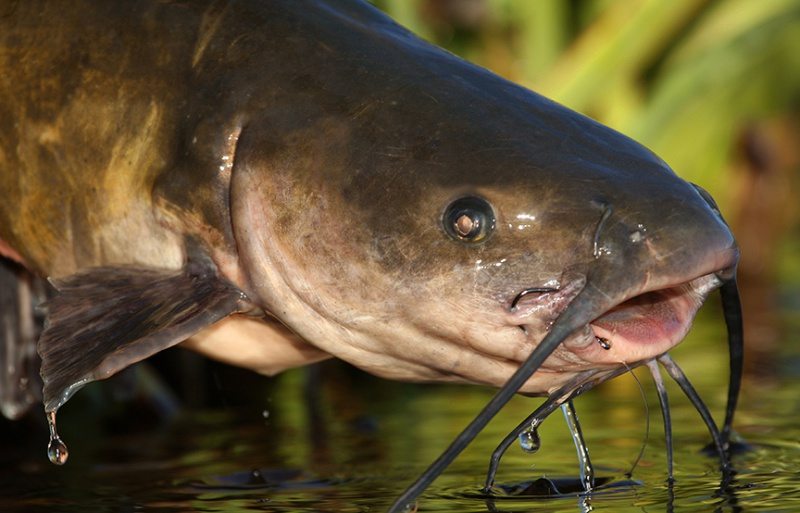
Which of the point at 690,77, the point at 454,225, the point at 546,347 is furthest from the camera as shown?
the point at 690,77

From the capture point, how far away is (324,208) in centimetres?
255

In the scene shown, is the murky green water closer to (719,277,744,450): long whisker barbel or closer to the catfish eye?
(719,277,744,450): long whisker barbel

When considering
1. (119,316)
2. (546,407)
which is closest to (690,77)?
(546,407)

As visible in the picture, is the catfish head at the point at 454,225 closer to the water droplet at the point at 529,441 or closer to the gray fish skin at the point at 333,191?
the gray fish skin at the point at 333,191

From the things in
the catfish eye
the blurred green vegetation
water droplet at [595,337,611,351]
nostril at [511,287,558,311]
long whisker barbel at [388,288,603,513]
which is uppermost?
the blurred green vegetation

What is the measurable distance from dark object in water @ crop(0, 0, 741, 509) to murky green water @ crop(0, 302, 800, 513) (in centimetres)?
23

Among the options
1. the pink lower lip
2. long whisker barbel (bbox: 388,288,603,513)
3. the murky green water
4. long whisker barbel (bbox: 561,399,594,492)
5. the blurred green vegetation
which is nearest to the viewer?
long whisker barbel (bbox: 388,288,603,513)

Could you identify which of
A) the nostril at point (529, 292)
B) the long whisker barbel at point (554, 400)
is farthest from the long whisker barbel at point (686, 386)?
the nostril at point (529, 292)

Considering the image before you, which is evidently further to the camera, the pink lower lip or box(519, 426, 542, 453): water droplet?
box(519, 426, 542, 453): water droplet

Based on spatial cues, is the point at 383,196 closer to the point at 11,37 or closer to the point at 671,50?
the point at 11,37

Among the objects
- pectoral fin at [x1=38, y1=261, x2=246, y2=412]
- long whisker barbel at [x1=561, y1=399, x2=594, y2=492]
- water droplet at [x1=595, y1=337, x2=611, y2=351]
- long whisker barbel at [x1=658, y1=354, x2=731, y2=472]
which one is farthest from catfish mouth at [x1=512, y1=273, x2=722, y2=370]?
pectoral fin at [x1=38, y1=261, x2=246, y2=412]

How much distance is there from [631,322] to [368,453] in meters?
1.21

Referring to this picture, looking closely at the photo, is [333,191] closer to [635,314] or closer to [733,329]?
[635,314]

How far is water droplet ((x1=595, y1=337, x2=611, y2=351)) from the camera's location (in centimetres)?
241
